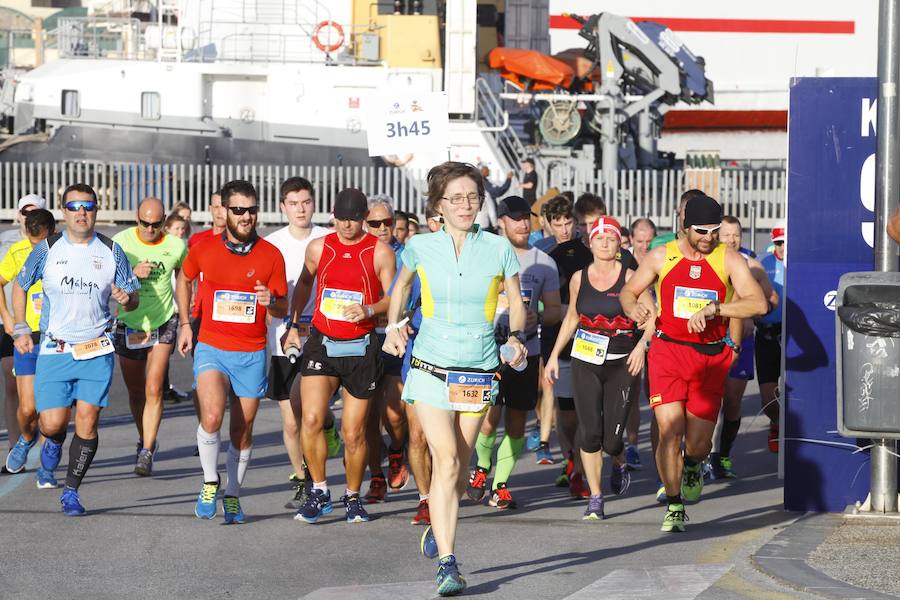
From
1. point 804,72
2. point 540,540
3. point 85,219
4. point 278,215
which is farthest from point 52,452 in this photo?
point 804,72

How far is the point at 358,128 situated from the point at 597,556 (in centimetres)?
2305

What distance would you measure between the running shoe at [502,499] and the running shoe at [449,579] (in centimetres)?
282

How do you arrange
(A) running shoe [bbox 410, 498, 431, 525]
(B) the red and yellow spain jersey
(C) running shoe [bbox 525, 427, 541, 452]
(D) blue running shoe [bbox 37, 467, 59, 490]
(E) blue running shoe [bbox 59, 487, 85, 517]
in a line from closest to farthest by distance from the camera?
(B) the red and yellow spain jersey
(A) running shoe [bbox 410, 498, 431, 525]
(E) blue running shoe [bbox 59, 487, 85, 517]
(D) blue running shoe [bbox 37, 467, 59, 490]
(C) running shoe [bbox 525, 427, 541, 452]

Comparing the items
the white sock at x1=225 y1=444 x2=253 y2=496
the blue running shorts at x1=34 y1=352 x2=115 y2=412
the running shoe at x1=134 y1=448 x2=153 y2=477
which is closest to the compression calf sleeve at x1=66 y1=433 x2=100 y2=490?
the blue running shorts at x1=34 y1=352 x2=115 y2=412

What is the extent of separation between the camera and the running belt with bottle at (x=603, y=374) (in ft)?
29.5

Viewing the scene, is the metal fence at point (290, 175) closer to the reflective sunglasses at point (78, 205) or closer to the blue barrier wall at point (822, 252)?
the reflective sunglasses at point (78, 205)

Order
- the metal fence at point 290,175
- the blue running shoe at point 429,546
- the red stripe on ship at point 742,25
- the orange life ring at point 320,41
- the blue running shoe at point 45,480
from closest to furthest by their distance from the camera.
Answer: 1. the blue running shoe at point 429,546
2. the blue running shoe at point 45,480
3. the metal fence at point 290,175
4. the orange life ring at point 320,41
5. the red stripe on ship at point 742,25

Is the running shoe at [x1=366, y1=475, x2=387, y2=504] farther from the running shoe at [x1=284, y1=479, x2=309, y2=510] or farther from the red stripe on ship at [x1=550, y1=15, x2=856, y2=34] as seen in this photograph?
the red stripe on ship at [x1=550, y1=15, x2=856, y2=34]

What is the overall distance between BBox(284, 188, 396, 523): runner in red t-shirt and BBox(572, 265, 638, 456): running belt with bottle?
128 centimetres

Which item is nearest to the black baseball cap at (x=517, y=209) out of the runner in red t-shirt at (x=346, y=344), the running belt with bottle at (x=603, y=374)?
the running belt with bottle at (x=603, y=374)

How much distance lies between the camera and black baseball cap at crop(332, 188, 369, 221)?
8.60 metres

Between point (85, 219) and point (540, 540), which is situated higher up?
point (85, 219)

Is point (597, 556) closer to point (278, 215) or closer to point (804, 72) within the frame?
point (278, 215)

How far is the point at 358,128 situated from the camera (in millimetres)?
29891
